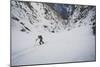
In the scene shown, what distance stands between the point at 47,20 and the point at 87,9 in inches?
21.8

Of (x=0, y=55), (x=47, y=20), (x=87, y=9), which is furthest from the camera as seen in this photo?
(x=87, y=9)

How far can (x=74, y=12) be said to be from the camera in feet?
7.22

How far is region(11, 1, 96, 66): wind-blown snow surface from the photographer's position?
199 centimetres

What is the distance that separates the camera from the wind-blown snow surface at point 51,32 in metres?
1.99

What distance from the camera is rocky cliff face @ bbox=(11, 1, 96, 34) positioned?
1988 millimetres

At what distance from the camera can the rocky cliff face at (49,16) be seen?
199 cm

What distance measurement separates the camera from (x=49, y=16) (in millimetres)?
2098

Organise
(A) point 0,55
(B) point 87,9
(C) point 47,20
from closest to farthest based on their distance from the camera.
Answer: (A) point 0,55 → (C) point 47,20 → (B) point 87,9

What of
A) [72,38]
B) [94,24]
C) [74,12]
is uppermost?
[74,12]

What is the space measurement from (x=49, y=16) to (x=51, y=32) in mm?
192

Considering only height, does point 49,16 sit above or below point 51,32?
above

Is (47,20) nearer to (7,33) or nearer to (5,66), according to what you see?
(7,33)

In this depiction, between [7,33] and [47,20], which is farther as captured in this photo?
[47,20]

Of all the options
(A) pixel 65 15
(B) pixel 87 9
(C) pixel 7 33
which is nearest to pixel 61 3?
(A) pixel 65 15
